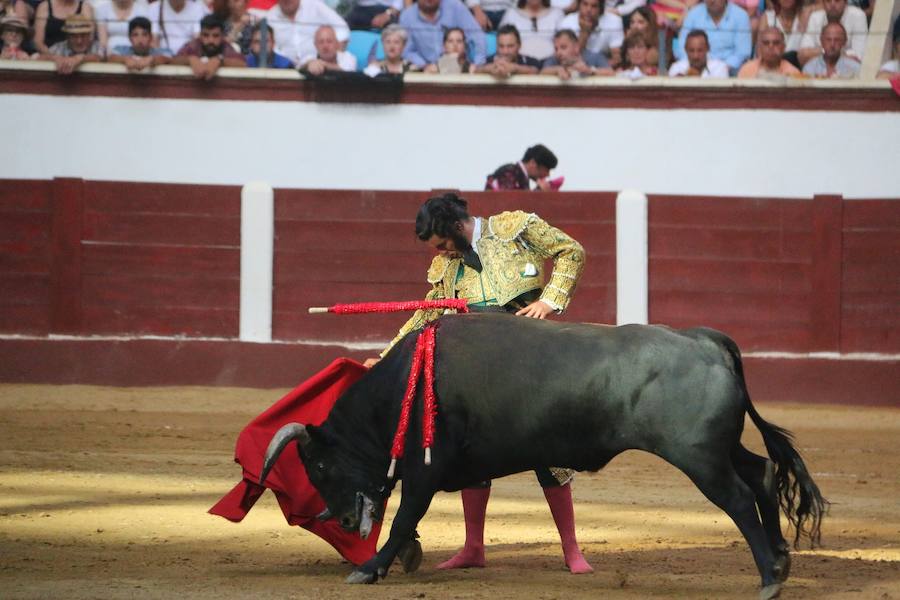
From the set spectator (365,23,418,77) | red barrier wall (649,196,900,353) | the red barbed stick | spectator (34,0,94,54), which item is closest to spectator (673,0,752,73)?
red barrier wall (649,196,900,353)

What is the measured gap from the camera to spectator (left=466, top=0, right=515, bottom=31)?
32.2 feet

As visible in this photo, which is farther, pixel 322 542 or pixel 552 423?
pixel 322 542

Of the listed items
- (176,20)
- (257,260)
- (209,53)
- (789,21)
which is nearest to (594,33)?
(789,21)

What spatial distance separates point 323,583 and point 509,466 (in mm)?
600

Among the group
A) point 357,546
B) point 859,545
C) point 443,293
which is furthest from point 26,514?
point 859,545

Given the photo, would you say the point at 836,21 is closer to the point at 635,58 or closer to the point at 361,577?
the point at 635,58

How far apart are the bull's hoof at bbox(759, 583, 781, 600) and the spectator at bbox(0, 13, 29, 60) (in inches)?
279

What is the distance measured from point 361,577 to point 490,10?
6.38 meters

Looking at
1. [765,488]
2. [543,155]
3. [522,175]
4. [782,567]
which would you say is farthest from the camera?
[522,175]

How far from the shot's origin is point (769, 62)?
941 cm

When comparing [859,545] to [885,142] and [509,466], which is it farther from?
[885,142]

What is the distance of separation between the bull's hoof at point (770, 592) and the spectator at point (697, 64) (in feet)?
19.6

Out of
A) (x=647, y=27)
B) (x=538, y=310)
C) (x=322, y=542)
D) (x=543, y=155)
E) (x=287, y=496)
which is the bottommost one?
(x=322, y=542)

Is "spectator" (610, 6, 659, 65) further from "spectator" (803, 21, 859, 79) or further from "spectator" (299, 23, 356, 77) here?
"spectator" (299, 23, 356, 77)
